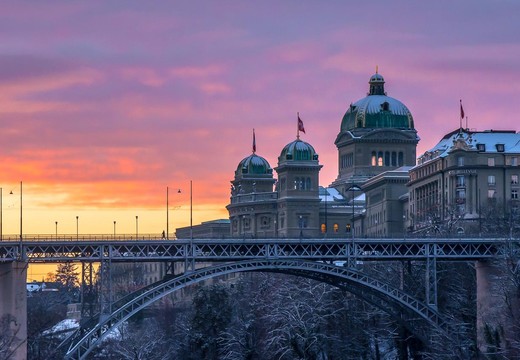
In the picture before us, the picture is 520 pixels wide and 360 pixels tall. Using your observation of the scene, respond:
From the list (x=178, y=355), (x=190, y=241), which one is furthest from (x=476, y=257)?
(x=178, y=355)

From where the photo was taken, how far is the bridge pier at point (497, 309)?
149 m

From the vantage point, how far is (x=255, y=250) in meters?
162

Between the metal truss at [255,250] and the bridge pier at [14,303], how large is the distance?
907 mm

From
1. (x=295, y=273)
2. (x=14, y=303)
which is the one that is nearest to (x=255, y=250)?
(x=295, y=273)

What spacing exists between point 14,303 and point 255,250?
18.1 metres

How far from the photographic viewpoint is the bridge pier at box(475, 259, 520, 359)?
14925cm

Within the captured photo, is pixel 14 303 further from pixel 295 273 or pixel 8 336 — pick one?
pixel 295 273

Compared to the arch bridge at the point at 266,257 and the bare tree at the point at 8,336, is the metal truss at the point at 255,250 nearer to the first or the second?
the arch bridge at the point at 266,257

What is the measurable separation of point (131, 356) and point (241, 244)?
36.0 m

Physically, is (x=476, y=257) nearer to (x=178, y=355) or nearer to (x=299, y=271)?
(x=299, y=271)

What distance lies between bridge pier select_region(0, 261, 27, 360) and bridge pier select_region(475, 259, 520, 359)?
2989 centimetres

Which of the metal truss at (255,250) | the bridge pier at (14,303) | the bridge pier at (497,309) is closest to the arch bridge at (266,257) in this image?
the metal truss at (255,250)

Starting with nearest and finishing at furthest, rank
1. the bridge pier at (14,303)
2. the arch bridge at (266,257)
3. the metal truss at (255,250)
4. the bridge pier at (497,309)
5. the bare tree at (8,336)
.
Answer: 1. the bare tree at (8,336)
2. the bridge pier at (497,309)
3. the bridge pier at (14,303)
4. the metal truss at (255,250)
5. the arch bridge at (266,257)

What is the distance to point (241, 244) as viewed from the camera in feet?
519
